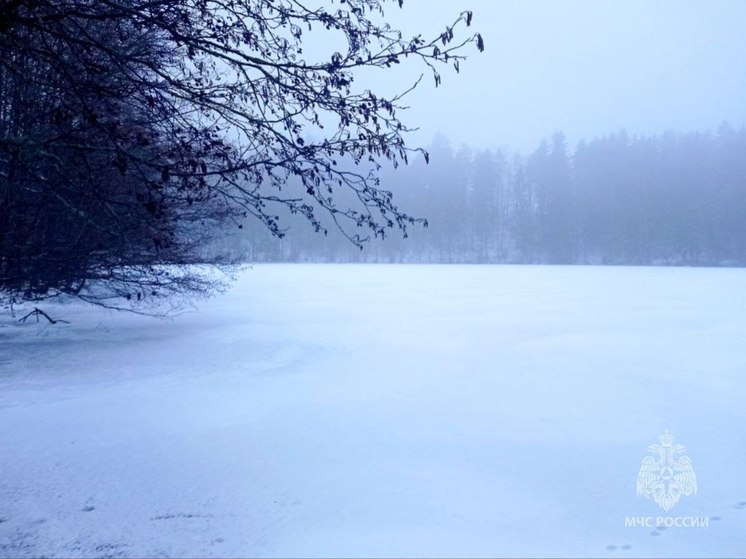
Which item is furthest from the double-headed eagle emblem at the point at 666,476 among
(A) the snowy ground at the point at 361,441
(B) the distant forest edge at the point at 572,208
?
(B) the distant forest edge at the point at 572,208

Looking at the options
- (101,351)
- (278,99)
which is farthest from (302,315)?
(278,99)

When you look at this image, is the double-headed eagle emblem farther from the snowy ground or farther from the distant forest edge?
the distant forest edge

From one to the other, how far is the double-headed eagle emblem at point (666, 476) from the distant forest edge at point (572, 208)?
47.9m

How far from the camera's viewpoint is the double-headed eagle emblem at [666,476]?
360 centimetres

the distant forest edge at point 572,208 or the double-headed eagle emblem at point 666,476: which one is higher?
the distant forest edge at point 572,208

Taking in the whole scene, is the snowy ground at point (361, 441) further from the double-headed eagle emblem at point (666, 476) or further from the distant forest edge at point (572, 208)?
the distant forest edge at point (572, 208)

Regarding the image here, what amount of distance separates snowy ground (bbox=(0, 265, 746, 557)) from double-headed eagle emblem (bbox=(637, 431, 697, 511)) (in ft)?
0.32

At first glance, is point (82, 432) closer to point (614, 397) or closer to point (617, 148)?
point (614, 397)

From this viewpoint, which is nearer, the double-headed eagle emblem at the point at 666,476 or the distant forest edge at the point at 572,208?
the double-headed eagle emblem at the point at 666,476

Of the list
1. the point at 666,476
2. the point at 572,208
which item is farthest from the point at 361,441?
the point at 572,208

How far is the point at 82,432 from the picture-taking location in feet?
15.8

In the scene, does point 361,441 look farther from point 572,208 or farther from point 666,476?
point 572,208

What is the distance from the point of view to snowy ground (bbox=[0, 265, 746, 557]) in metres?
3.11

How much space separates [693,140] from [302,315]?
61179 millimetres
